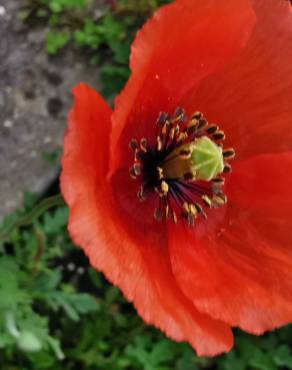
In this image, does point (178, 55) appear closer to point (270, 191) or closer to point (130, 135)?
point (130, 135)

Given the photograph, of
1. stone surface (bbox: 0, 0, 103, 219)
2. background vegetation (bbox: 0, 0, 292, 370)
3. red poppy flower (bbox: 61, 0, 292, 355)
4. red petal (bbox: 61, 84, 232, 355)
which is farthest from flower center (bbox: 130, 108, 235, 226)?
stone surface (bbox: 0, 0, 103, 219)

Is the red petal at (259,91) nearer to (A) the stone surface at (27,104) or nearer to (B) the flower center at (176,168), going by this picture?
(B) the flower center at (176,168)

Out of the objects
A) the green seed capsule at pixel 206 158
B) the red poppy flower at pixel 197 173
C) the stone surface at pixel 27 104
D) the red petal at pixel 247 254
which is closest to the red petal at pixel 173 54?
the red poppy flower at pixel 197 173

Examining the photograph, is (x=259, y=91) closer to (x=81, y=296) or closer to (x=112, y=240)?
(x=112, y=240)

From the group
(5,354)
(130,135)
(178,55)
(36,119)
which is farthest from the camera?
(36,119)

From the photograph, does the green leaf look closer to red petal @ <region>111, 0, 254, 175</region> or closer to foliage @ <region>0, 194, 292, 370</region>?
foliage @ <region>0, 194, 292, 370</region>

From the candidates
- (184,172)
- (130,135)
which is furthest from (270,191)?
(130,135)

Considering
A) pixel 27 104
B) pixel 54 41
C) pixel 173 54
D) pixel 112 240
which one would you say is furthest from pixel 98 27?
pixel 112 240
